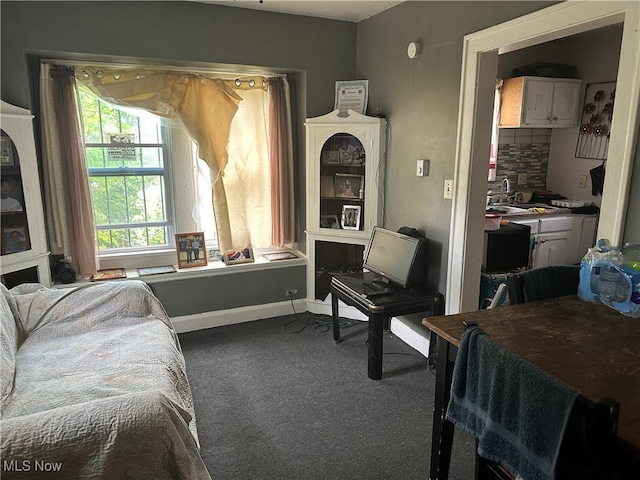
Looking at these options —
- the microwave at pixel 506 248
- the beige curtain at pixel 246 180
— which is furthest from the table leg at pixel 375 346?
the beige curtain at pixel 246 180

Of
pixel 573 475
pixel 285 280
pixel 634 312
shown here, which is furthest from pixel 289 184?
pixel 573 475

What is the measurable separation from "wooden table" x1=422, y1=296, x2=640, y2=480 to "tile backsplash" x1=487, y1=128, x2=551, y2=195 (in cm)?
277

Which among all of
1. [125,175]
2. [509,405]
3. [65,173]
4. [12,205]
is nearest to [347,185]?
[125,175]

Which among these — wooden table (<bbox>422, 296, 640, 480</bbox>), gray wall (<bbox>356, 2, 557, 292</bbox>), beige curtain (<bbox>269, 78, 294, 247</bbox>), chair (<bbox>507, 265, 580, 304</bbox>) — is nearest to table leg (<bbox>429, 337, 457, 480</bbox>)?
wooden table (<bbox>422, 296, 640, 480</bbox>)

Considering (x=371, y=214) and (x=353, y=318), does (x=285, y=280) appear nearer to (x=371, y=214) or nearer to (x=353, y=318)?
(x=353, y=318)

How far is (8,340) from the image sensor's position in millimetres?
2035

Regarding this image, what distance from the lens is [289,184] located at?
3.72 metres

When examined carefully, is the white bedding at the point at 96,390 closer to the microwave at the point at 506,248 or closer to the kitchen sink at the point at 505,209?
the microwave at the point at 506,248

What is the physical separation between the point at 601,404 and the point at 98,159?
3.39 metres

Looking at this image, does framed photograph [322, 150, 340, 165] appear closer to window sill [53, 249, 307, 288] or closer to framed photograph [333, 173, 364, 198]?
framed photograph [333, 173, 364, 198]

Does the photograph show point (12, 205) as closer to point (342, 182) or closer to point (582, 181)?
point (342, 182)

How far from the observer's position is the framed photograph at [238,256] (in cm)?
360

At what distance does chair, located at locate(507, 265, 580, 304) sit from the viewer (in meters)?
1.81

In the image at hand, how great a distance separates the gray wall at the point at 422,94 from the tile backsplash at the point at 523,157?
1.51 m
